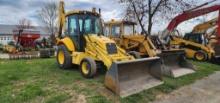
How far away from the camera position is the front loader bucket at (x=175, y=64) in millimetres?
9808

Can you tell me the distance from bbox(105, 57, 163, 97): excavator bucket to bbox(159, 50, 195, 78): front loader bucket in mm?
1586

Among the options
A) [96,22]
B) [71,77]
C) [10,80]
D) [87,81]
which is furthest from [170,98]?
[10,80]

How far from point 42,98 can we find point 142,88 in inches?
109

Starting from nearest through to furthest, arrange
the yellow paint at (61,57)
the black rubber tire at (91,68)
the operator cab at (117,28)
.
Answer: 1. the black rubber tire at (91,68)
2. the yellow paint at (61,57)
3. the operator cab at (117,28)

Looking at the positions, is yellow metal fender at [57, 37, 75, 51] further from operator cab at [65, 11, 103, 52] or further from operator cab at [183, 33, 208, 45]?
operator cab at [183, 33, 208, 45]

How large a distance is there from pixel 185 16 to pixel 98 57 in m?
9.70

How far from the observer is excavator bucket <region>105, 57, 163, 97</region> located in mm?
6785

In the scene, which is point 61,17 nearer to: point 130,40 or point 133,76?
point 130,40

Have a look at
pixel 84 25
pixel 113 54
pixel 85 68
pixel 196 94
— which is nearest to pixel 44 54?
pixel 84 25

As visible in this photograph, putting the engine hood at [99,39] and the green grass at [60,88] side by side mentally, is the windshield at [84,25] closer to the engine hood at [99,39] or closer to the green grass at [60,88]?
the engine hood at [99,39]

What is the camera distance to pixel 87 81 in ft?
25.9

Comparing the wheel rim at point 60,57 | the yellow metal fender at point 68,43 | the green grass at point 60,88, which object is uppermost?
the yellow metal fender at point 68,43

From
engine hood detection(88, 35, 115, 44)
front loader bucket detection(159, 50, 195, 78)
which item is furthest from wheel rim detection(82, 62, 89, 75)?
front loader bucket detection(159, 50, 195, 78)

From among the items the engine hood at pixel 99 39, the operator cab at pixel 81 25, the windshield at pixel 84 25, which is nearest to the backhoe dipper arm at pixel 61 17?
the operator cab at pixel 81 25
